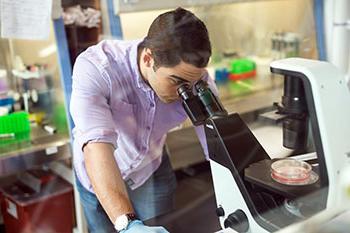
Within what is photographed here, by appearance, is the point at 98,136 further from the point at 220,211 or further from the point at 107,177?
the point at 220,211

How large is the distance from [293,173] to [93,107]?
0.46 metres

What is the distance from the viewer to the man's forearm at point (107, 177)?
3.14 feet

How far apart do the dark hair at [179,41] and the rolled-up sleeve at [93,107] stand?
0.48 ft

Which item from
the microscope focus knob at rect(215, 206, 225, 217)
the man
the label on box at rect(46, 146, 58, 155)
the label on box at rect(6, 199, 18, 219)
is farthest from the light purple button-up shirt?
the label on box at rect(6, 199, 18, 219)

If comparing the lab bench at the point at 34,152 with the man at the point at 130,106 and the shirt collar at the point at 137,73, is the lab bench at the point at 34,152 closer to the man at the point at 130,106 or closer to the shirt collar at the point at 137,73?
the man at the point at 130,106

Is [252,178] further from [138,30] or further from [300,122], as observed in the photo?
[138,30]

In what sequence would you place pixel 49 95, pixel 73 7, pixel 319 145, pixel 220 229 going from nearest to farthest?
pixel 319 145, pixel 220 229, pixel 73 7, pixel 49 95

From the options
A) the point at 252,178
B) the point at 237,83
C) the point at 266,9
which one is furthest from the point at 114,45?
the point at 266,9

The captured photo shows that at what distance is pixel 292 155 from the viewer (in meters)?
0.93

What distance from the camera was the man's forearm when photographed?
956mm

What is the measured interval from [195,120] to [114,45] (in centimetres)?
38

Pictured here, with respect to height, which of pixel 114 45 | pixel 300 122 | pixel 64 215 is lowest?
pixel 64 215

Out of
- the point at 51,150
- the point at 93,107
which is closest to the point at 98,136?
the point at 93,107

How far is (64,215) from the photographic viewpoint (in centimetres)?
193
